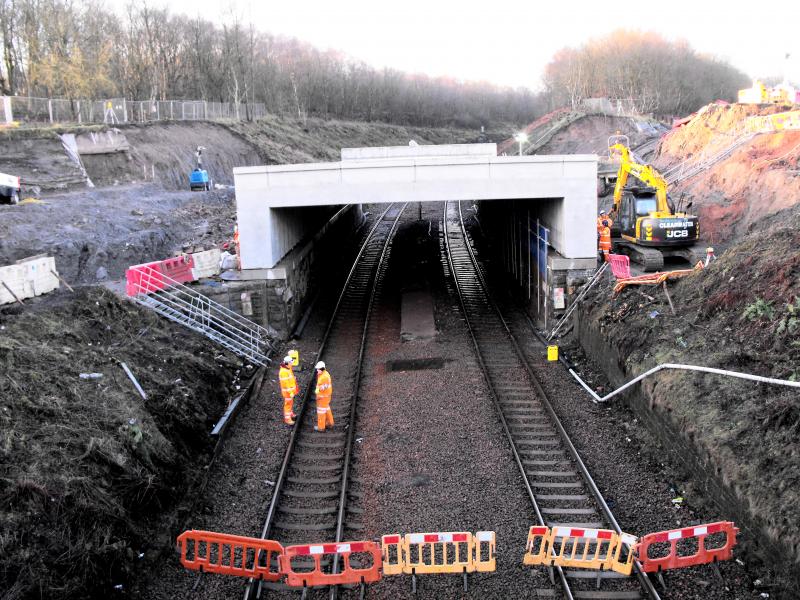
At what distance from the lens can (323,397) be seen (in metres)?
14.3

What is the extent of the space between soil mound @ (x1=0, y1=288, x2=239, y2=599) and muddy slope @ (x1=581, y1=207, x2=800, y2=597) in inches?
335

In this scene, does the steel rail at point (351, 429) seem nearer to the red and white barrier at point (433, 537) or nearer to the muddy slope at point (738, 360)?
the red and white barrier at point (433, 537)

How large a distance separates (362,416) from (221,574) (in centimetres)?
610

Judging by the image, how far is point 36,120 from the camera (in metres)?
37.3

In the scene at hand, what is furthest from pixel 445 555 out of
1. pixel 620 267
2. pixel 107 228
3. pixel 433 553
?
pixel 107 228

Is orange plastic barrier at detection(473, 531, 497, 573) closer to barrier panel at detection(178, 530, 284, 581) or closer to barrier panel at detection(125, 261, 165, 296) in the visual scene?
barrier panel at detection(178, 530, 284, 581)

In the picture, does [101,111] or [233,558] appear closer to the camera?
[233,558]

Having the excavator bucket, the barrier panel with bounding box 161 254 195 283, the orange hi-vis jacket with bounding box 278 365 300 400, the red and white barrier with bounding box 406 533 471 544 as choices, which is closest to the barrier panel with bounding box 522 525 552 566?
the red and white barrier with bounding box 406 533 471 544

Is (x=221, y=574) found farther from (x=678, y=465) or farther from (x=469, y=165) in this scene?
(x=469, y=165)

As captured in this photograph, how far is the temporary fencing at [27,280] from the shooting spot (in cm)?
1548

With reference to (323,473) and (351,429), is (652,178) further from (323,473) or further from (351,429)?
(323,473)

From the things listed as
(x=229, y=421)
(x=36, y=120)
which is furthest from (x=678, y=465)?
(x=36, y=120)

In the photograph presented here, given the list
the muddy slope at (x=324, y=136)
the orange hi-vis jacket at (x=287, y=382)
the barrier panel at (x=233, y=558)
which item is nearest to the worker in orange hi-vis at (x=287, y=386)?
the orange hi-vis jacket at (x=287, y=382)

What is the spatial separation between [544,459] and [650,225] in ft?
39.0
